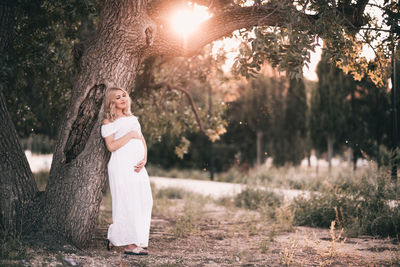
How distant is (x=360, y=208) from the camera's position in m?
7.68

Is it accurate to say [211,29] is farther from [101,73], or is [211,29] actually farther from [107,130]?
[107,130]

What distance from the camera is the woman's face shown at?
17.8ft

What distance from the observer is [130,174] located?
209 inches

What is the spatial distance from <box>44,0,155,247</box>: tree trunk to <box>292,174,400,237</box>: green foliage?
4.23 meters

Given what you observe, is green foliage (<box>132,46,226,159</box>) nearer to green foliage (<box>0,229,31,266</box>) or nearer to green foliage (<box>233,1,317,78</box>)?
green foliage (<box>233,1,317,78</box>)

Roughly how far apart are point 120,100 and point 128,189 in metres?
1.21

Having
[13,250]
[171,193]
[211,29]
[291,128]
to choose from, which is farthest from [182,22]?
[291,128]

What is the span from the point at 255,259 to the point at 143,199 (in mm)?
1744

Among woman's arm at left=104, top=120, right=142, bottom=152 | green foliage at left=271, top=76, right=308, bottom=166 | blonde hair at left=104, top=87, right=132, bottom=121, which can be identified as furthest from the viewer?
green foliage at left=271, top=76, right=308, bottom=166

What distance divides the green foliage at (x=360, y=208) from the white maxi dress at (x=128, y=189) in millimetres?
3571

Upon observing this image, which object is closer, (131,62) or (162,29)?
(131,62)

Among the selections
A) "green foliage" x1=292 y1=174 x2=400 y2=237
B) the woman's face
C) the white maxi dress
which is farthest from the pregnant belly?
"green foliage" x1=292 y1=174 x2=400 y2=237

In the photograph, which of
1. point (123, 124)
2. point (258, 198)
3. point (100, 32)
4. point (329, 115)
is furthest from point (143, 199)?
point (329, 115)

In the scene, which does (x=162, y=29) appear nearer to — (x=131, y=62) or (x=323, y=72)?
(x=131, y=62)
